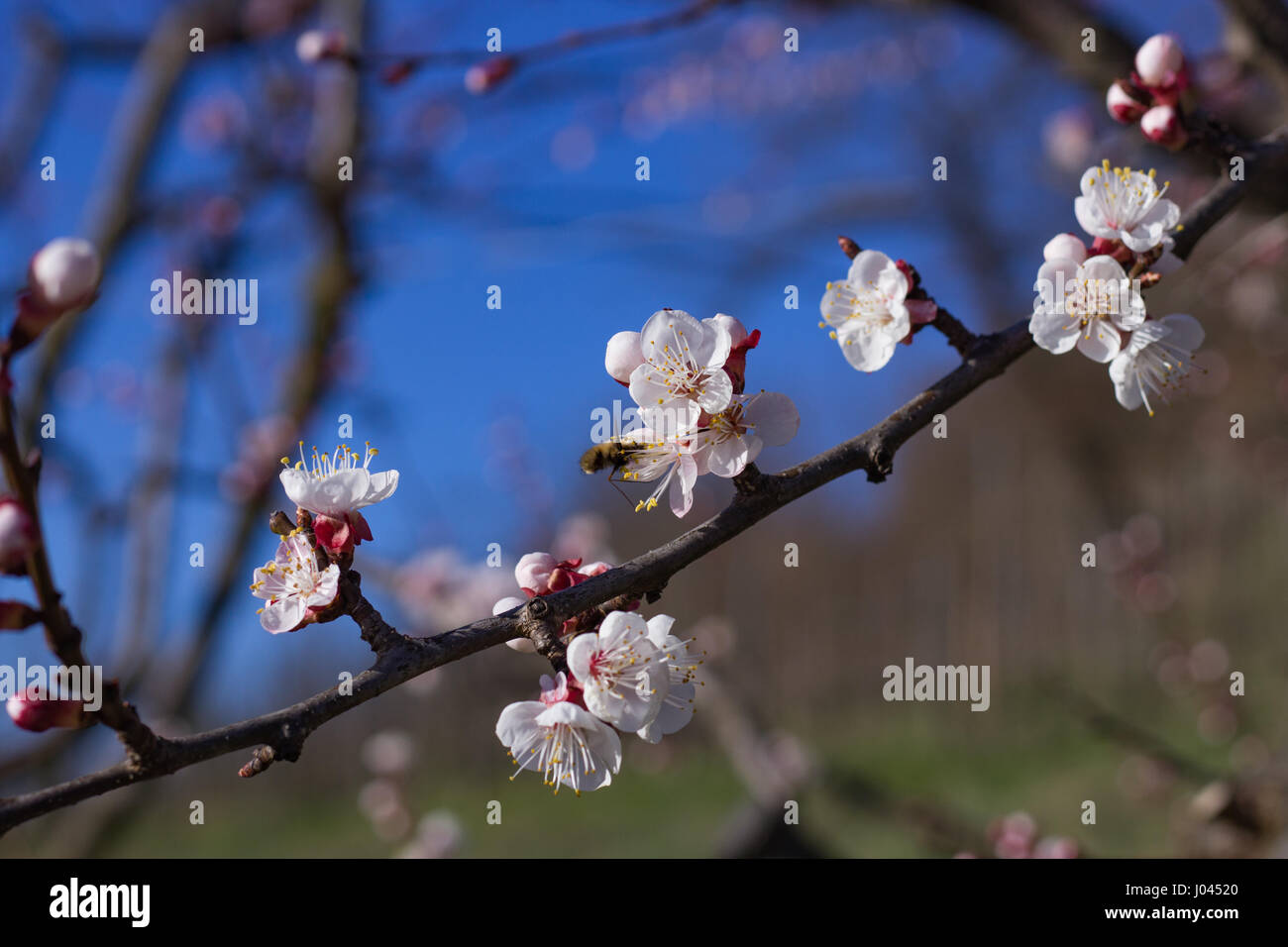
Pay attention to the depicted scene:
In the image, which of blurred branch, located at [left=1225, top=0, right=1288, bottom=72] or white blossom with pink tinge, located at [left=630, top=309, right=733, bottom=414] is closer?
white blossom with pink tinge, located at [left=630, top=309, right=733, bottom=414]

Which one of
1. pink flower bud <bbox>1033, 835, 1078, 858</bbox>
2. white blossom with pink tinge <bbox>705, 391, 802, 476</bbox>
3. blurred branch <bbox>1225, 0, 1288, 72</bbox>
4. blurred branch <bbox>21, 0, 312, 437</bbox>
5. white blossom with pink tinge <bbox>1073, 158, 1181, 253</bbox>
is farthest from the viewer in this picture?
blurred branch <bbox>21, 0, 312, 437</bbox>

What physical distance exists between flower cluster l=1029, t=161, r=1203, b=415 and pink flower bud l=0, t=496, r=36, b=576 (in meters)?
0.91

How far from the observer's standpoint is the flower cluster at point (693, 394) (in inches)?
A: 34.6

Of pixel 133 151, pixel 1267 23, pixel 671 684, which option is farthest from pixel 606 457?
pixel 133 151

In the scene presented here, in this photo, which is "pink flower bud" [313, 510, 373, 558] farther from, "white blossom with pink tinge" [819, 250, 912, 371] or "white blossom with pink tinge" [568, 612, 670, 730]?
"white blossom with pink tinge" [819, 250, 912, 371]

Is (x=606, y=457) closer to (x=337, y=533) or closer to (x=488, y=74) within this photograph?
(x=337, y=533)

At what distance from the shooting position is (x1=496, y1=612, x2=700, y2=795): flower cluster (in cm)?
82

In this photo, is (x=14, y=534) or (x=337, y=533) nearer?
(x=14, y=534)

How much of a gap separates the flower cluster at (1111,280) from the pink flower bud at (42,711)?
37.7 inches

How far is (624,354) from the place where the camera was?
2.99 ft

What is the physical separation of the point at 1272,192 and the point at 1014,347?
2.56 ft

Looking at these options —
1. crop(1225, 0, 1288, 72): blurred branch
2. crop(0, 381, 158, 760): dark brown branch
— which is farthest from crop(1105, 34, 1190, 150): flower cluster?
crop(0, 381, 158, 760): dark brown branch

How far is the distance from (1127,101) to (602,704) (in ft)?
3.47
